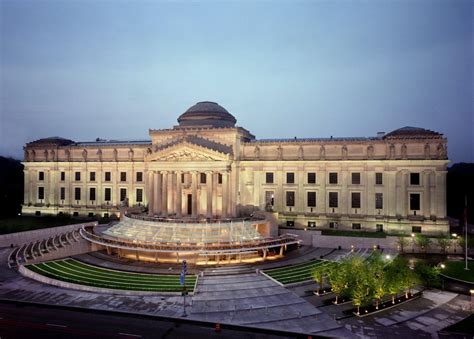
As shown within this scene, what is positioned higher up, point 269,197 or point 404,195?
point 404,195

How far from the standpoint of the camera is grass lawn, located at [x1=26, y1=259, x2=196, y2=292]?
42375mm

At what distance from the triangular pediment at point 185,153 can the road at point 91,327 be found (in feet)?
125

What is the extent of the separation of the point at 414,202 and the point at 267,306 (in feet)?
145

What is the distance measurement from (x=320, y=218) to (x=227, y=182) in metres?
21.1

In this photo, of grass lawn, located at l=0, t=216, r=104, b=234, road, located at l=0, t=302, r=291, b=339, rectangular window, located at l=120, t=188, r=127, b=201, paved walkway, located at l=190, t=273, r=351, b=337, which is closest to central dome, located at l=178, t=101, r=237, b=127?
rectangular window, located at l=120, t=188, r=127, b=201

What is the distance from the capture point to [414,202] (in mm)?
67250

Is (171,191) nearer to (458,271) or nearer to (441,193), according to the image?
(458,271)

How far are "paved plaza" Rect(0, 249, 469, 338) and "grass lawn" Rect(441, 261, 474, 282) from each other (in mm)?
4680

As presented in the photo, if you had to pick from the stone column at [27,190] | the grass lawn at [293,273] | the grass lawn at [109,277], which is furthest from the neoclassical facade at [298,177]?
the stone column at [27,190]

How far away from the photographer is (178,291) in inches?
1606

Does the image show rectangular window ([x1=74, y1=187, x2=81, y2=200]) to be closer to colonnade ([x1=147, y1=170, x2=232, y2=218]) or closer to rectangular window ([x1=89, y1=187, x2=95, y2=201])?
rectangular window ([x1=89, y1=187, x2=95, y2=201])

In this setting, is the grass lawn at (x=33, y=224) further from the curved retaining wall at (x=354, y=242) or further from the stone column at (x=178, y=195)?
the curved retaining wall at (x=354, y=242)

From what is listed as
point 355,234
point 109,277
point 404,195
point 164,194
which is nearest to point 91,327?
point 109,277

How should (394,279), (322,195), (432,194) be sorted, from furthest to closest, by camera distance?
(322,195), (432,194), (394,279)
